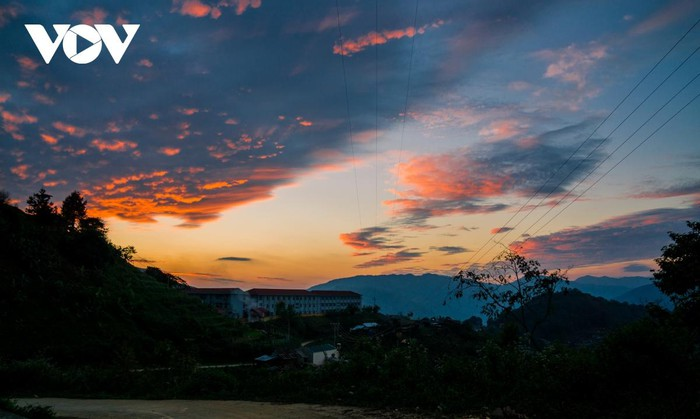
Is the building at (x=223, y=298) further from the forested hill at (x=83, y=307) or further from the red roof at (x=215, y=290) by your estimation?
the forested hill at (x=83, y=307)

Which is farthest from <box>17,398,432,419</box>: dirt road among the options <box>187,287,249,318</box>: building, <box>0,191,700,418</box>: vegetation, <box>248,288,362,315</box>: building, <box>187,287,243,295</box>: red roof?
<box>248,288,362,315</box>: building

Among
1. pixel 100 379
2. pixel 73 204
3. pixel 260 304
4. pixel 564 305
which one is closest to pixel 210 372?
pixel 100 379

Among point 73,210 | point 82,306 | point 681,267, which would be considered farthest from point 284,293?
point 681,267

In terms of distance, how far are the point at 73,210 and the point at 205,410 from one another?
76.9 meters

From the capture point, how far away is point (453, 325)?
115438mm

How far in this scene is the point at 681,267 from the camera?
1060 inches

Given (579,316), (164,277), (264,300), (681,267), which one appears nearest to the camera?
(681,267)

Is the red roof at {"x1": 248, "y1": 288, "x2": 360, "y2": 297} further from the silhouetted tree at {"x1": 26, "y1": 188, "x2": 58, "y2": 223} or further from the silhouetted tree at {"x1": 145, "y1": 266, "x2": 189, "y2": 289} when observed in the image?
the silhouetted tree at {"x1": 26, "y1": 188, "x2": 58, "y2": 223}

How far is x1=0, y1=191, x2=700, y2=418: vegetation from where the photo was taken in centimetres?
1273

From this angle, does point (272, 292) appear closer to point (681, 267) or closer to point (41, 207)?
point (41, 207)

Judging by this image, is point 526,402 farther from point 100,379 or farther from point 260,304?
point 260,304

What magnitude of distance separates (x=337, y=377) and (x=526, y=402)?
8.84m

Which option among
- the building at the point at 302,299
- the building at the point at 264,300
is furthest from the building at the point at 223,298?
the building at the point at 302,299

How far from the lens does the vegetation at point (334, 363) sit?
12.7 m
